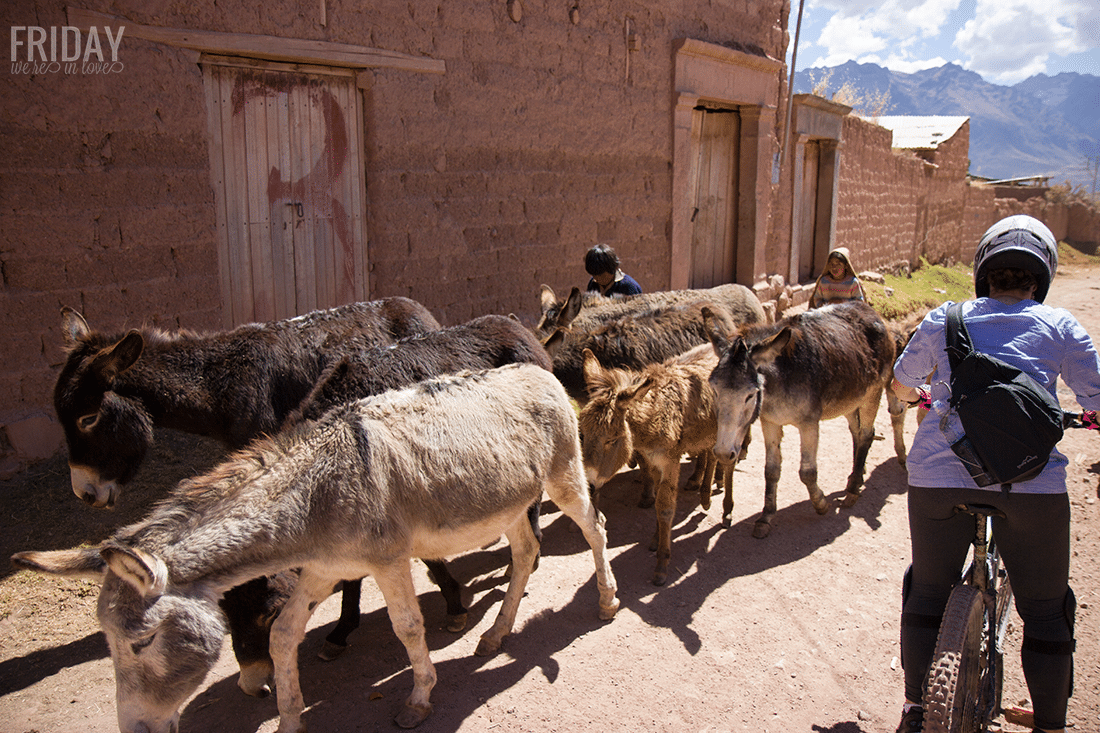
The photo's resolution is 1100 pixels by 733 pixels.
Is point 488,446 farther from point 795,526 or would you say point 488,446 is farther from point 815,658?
point 795,526

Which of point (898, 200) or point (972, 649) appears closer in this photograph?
point (972, 649)

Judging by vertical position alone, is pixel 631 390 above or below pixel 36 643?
above

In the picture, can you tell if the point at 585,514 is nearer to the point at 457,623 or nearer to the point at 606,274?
the point at 457,623

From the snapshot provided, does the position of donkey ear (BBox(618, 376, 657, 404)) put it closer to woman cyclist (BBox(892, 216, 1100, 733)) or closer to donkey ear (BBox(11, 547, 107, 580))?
woman cyclist (BBox(892, 216, 1100, 733))

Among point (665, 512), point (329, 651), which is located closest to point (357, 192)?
point (665, 512)

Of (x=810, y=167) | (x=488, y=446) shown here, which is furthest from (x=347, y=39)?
(x=810, y=167)

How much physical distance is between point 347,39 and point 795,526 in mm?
5395

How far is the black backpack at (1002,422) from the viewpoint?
247 cm

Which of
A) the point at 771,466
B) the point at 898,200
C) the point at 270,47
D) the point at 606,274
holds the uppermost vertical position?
the point at 270,47

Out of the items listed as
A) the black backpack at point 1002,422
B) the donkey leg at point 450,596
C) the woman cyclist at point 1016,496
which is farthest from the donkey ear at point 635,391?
the black backpack at point 1002,422

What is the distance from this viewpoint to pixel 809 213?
542 inches

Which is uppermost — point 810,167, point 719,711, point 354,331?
point 810,167

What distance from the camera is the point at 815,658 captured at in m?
3.87

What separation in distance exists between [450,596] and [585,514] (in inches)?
36.3
